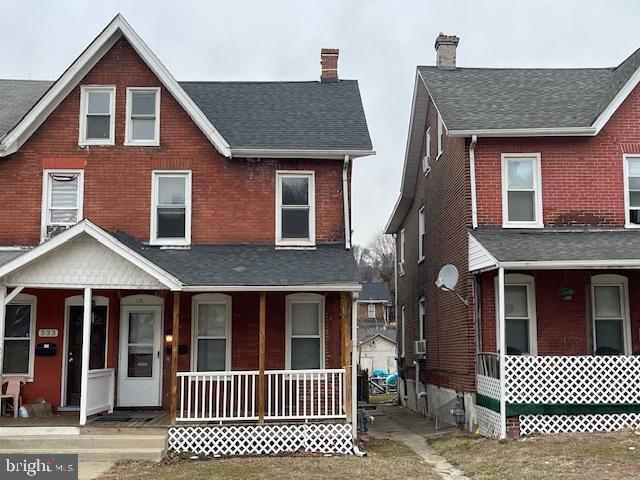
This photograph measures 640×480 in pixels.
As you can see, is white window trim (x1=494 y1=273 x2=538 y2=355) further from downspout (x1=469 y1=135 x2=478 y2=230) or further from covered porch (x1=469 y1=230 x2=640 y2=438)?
downspout (x1=469 y1=135 x2=478 y2=230)

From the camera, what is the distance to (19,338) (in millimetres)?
16359

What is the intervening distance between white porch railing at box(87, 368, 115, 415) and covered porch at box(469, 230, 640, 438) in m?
8.09

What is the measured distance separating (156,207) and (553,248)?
8810mm

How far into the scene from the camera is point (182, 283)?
14141mm

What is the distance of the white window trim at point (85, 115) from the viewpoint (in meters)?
16.9

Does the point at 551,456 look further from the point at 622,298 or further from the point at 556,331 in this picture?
the point at 622,298

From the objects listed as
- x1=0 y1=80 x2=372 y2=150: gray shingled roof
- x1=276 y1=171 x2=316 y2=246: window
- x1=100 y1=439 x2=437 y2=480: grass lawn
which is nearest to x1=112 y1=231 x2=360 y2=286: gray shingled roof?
x1=276 y1=171 x2=316 y2=246: window

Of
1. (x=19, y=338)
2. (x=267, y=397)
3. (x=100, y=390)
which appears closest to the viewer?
(x=100, y=390)

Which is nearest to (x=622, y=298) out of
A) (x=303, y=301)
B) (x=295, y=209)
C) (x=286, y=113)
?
(x=303, y=301)

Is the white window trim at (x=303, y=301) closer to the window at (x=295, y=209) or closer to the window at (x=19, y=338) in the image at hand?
the window at (x=295, y=209)

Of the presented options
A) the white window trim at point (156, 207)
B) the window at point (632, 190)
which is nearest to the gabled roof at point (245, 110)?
the white window trim at point (156, 207)

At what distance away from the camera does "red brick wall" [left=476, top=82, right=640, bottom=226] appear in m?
16.8

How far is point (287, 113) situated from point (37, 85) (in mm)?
7233

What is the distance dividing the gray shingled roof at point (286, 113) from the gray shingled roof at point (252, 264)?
244cm
